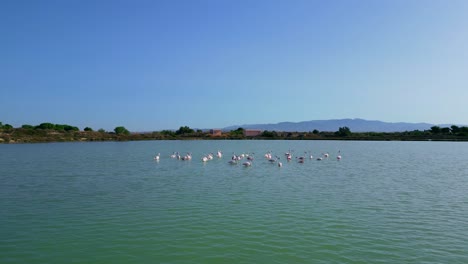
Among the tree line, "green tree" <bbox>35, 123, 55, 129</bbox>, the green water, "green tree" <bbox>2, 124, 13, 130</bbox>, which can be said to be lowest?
the green water

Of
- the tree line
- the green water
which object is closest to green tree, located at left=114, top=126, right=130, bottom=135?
the tree line

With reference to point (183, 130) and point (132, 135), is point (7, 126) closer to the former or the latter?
point (132, 135)

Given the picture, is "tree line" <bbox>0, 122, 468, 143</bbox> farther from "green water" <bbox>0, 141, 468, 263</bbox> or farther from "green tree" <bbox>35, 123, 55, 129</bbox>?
"green water" <bbox>0, 141, 468, 263</bbox>

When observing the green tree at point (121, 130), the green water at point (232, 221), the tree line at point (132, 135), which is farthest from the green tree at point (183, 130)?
the green water at point (232, 221)

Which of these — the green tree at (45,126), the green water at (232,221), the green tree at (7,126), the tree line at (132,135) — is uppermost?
the green tree at (45,126)

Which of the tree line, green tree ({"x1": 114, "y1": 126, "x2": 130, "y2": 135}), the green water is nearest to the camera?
the green water

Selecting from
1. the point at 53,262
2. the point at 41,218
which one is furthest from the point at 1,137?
Answer: the point at 53,262

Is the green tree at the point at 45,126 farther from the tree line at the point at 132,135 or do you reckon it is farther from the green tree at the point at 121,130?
→ the green tree at the point at 121,130

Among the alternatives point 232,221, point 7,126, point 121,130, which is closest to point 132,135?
point 121,130

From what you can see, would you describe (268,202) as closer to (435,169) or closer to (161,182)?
(161,182)

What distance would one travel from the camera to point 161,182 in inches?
827

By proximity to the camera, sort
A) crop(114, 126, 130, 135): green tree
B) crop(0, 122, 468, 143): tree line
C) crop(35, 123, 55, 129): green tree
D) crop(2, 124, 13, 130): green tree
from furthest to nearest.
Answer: crop(114, 126, 130, 135): green tree
crop(35, 123, 55, 129): green tree
crop(2, 124, 13, 130): green tree
crop(0, 122, 468, 143): tree line

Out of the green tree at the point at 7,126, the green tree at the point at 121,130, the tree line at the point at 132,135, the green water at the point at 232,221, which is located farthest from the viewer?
the green tree at the point at 121,130

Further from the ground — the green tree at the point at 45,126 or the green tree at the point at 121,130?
the green tree at the point at 45,126
